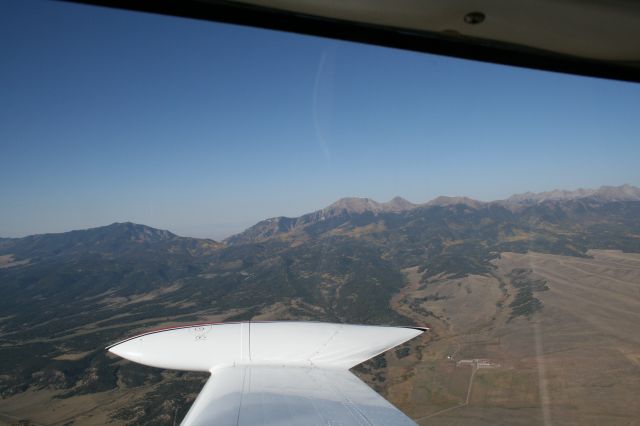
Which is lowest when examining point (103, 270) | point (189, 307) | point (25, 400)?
point (25, 400)

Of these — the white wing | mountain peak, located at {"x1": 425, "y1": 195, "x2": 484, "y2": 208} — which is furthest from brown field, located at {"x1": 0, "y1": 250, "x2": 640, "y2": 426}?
mountain peak, located at {"x1": 425, "y1": 195, "x2": 484, "y2": 208}

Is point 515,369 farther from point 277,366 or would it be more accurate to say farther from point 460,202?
point 460,202

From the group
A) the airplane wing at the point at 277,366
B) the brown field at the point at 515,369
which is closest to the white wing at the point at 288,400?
the airplane wing at the point at 277,366

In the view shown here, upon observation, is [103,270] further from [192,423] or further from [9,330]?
[192,423]

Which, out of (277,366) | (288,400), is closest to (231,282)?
(277,366)

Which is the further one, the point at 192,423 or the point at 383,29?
the point at 192,423

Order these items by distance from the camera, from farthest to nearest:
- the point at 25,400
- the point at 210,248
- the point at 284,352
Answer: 1. the point at 210,248
2. the point at 25,400
3. the point at 284,352

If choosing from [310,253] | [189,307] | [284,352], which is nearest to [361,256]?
[310,253]
